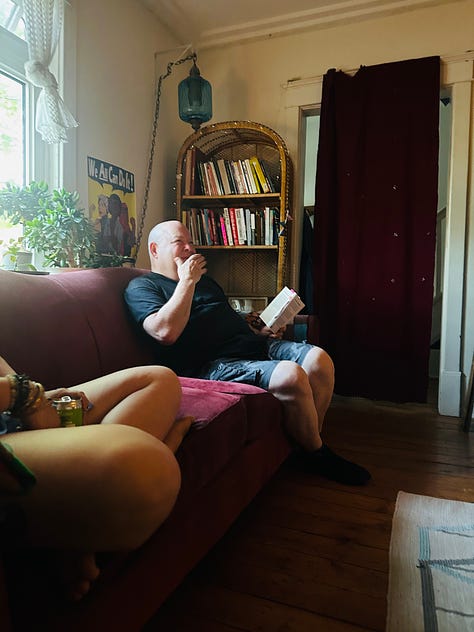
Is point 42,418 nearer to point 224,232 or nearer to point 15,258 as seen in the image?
point 15,258

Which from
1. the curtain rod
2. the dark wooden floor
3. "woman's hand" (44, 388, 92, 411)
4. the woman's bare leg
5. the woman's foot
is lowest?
the dark wooden floor

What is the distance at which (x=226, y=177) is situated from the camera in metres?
3.09

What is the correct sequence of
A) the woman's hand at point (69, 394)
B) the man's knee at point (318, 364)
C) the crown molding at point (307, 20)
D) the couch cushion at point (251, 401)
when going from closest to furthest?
the woman's hand at point (69, 394) < the couch cushion at point (251, 401) < the man's knee at point (318, 364) < the crown molding at point (307, 20)

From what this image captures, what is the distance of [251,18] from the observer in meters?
3.06

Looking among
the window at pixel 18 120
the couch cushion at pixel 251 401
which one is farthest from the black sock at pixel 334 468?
the window at pixel 18 120

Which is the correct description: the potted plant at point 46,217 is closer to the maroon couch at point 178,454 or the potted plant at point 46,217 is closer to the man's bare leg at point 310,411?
the maroon couch at point 178,454

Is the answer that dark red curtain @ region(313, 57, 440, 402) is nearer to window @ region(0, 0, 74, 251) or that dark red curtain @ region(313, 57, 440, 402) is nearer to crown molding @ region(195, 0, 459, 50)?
crown molding @ region(195, 0, 459, 50)

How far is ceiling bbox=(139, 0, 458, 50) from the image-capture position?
113 inches

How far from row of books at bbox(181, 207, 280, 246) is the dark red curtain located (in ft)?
1.06

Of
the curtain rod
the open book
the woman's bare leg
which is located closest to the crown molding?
the curtain rod

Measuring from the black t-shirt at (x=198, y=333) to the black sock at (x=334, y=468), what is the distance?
0.46 metres

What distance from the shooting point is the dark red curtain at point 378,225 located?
9.21 feet

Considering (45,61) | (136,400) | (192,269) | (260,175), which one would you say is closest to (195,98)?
(260,175)

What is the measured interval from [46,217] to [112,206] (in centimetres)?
85
